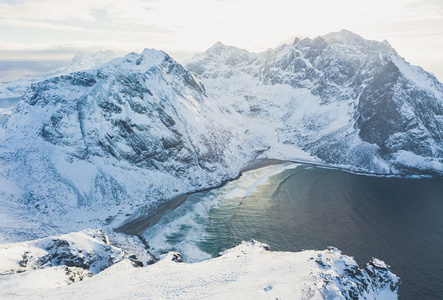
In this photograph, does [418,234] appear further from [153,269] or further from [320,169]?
[153,269]

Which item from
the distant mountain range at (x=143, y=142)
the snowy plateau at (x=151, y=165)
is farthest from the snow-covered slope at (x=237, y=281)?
the distant mountain range at (x=143, y=142)

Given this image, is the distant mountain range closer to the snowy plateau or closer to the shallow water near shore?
the snowy plateau

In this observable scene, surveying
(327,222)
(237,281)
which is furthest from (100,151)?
(327,222)

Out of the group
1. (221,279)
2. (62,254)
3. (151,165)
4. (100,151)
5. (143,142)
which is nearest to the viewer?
(221,279)

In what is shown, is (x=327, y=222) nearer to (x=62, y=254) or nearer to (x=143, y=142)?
(x=62, y=254)

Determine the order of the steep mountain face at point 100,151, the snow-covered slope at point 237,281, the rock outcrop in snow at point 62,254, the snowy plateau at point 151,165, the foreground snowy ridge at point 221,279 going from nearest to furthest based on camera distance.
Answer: the snow-covered slope at point 237,281 < the foreground snowy ridge at point 221,279 < the snowy plateau at point 151,165 < the rock outcrop in snow at point 62,254 < the steep mountain face at point 100,151

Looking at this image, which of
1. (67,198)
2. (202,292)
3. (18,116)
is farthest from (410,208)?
(18,116)

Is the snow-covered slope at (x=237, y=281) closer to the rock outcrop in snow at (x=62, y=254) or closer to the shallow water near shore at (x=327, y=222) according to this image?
the rock outcrop in snow at (x=62, y=254)
